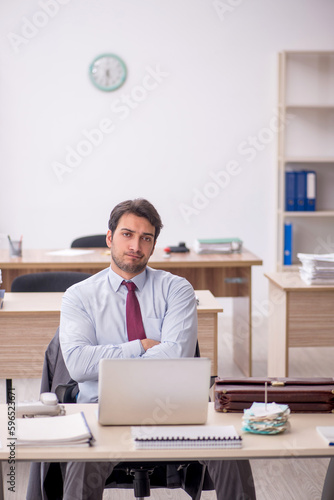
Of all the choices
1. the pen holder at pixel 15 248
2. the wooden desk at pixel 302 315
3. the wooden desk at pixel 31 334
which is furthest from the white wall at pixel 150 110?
the wooden desk at pixel 31 334

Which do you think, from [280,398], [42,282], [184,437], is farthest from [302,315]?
[184,437]

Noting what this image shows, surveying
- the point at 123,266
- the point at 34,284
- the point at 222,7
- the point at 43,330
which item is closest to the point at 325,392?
the point at 123,266

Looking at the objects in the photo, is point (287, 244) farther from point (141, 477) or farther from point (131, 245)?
point (141, 477)

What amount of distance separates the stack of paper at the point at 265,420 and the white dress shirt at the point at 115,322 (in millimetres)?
582

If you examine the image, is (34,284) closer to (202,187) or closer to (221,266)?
(221,266)

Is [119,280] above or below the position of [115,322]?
above

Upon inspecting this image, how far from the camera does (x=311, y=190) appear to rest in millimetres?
6137

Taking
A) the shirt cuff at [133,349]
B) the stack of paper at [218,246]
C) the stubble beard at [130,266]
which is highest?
the stubble beard at [130,266]

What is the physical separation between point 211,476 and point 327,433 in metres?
0.47

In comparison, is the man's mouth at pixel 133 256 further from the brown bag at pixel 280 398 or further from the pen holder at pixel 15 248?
the pen holder at pixel 15 248

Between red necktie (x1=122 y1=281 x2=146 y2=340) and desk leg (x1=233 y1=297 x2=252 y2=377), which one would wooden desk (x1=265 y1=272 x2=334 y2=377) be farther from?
red necktie (x1=122 y1=281 x2=146 y2=340)

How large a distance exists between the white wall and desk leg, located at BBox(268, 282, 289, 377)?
2187mm

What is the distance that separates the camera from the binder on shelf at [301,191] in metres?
6.10

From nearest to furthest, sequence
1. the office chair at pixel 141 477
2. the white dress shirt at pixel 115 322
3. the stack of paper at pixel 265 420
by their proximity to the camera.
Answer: the stack of paper at pixel 265 420, the office chair at pixel 141 477, the white dress shirt at pixel 115 322
